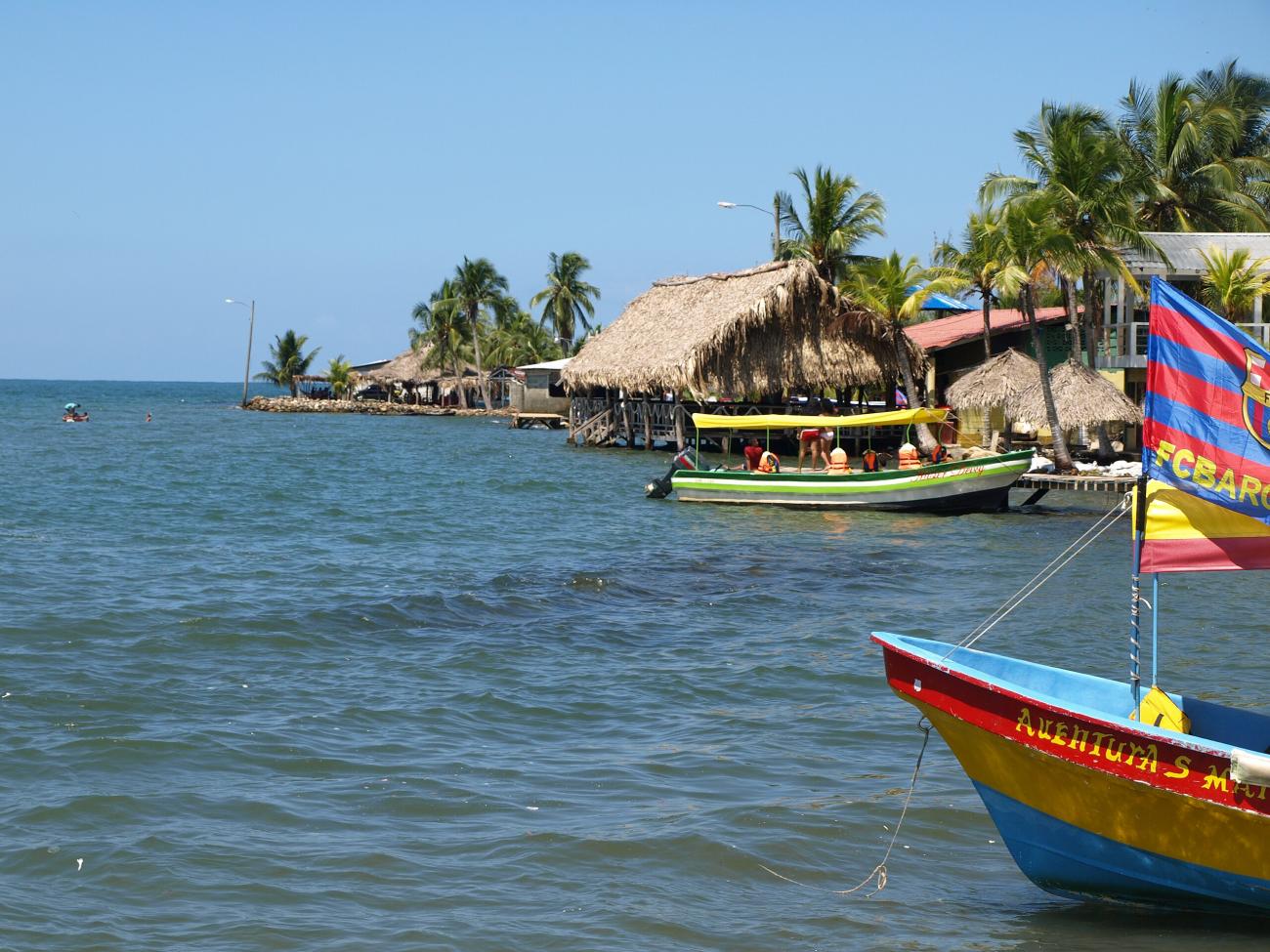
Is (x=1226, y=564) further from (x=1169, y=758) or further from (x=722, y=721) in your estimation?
(x=722, y=721)

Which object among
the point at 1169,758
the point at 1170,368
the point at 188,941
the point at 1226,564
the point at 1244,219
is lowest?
the point at 188,941

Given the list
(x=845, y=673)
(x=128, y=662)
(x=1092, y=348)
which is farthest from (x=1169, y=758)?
(x=1092, y=348)

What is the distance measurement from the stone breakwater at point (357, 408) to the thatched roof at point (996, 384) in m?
47.1

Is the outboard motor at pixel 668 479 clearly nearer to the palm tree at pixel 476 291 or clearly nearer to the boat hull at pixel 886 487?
the boat hull at pixel 886 487

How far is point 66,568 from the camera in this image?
57.0ft

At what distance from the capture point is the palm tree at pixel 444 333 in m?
74.6

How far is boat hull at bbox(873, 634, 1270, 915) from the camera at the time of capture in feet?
19.7

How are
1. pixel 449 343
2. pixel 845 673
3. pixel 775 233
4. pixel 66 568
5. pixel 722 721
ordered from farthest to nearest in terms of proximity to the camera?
pixel 449 343, pixel 775 233, pixel 66 568, pixel 845 673, pixel 722 721

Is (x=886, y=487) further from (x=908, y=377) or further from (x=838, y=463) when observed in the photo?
(x=908, y=377)

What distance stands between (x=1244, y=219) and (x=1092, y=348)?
991 cm

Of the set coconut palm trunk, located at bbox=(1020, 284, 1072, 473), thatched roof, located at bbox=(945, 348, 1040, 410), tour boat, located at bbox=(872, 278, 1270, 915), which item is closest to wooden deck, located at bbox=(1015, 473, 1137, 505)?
coconut palm trunk, located at bbox=(1020, 284, 1072, 473)

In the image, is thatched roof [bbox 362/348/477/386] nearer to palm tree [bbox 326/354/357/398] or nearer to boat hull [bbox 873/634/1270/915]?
palm tree [bbox 326/354/357/398]

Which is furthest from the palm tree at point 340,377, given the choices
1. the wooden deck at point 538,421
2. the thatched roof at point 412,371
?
the wooden deck at point 538,421

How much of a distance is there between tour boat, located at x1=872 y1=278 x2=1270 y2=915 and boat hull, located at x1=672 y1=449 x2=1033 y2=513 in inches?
665
